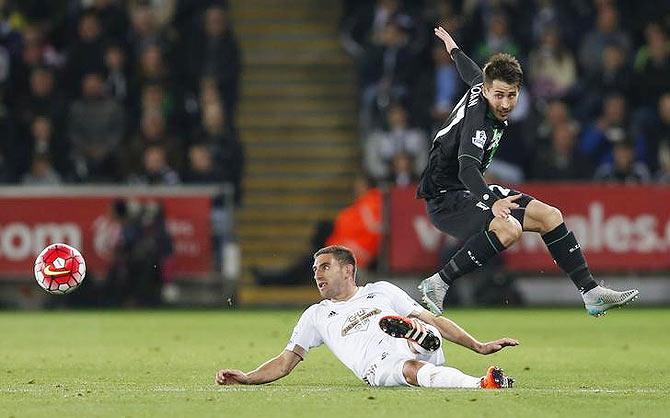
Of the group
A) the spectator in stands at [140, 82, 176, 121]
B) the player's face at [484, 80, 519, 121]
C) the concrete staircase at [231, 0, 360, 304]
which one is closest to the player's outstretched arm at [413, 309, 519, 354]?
the player's face at [484, 80, 519, 121]

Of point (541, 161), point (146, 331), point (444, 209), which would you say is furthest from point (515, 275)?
point (444, 209)

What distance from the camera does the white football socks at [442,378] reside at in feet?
34.2

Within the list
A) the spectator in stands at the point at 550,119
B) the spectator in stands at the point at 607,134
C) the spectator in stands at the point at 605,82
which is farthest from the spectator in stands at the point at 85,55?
the spectator in stands at the point at 607,134

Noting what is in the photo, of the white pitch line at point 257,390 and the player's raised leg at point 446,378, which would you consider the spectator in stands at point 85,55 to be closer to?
the white pitch line at point 257,390

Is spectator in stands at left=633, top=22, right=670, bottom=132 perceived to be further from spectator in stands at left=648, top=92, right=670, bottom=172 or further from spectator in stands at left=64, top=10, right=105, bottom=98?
spectator in stands at left=64, top=10, right=105, bottom=98

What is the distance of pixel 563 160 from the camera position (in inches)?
836

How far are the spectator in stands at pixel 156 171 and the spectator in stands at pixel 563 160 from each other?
492 centimetres

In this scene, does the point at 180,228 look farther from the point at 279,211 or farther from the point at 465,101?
the point at 465,101

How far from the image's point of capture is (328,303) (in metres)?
11.0

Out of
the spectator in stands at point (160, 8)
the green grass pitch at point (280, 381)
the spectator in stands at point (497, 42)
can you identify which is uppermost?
the spectator in stands at point (160, 8)

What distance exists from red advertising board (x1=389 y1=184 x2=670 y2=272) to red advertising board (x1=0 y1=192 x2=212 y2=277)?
260 centimetres

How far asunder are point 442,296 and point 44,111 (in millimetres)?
11873

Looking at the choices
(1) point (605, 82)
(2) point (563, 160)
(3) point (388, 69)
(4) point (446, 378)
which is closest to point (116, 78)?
(3) point (388, 69)

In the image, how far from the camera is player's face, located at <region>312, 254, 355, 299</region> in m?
10.8
